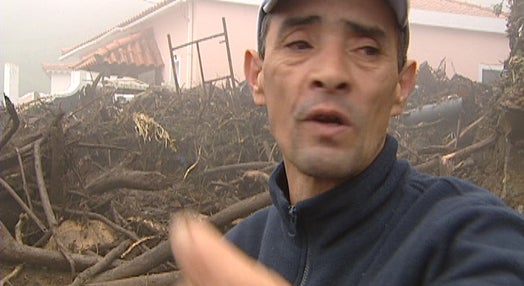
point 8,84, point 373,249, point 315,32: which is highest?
point 315,32

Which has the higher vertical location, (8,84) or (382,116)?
(382,116)

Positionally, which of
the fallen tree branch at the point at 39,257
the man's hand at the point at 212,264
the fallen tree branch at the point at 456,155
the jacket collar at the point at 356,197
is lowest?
the fallen tree branch at the point at 39,257

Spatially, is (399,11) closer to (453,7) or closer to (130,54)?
(453,7)

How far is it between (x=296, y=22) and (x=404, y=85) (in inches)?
8.2

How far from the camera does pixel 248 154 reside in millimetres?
4273

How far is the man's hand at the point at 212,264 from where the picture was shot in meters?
0.57

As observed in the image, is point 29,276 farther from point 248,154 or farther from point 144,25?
point 144,25

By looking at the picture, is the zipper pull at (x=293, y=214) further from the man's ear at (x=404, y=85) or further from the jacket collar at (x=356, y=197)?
the man's ear at (x=404, y=85)

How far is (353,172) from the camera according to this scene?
82 cm

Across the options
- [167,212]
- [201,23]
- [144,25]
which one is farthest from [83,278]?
[144,25]

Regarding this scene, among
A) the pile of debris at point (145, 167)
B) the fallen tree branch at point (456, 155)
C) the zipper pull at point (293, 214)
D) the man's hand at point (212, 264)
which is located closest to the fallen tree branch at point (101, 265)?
the pile of debris at point (145, 167)

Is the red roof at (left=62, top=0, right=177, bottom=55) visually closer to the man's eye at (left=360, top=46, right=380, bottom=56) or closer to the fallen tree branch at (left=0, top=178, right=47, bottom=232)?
the fallen tree branch at (left=0, top=178, right=47, bottom=232)

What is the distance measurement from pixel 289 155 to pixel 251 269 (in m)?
0.29

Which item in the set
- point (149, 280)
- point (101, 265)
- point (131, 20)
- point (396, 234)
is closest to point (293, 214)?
point (396, 234)
